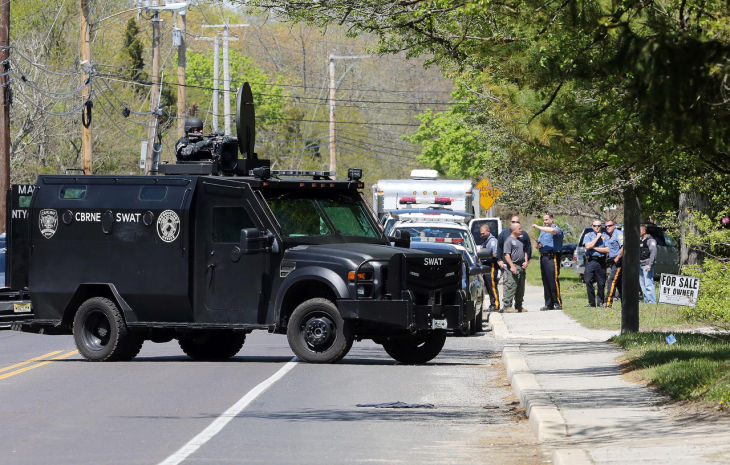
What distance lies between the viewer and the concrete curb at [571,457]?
8789 millimetres

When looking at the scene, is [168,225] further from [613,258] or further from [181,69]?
[181,69]

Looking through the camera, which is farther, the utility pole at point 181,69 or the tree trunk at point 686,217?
the utility pole at point 181,69

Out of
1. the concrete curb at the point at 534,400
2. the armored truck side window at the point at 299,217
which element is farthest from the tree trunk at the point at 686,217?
the armored truck side window at the point at 299,217

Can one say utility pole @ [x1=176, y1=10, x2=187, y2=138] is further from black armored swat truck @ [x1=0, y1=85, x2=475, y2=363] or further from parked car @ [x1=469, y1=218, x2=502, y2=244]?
black armored swat truck @ [x1=0, y1=85, x2=475, y2=363]

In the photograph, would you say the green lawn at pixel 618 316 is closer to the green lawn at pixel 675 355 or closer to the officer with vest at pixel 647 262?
the green lawn at pixel 675 355

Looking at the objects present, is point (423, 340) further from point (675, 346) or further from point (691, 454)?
point (691, 454)

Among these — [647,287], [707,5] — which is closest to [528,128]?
[707,5]

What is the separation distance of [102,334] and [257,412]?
600 cm

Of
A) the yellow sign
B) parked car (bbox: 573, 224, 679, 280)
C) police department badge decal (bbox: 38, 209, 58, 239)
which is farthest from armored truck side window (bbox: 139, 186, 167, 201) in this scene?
parked car (bbox: 573, 224, 679, 280)

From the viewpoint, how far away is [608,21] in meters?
11.1

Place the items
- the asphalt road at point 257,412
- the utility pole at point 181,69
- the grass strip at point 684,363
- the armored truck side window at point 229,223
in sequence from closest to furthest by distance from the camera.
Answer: the asphalt road at point 257,412
the grass strip at point 684,363
the armored truck side window at point 229,223
the utility pole at point 181,69

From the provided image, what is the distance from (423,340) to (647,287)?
12.5 metres

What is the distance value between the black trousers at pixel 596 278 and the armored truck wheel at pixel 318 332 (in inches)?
472

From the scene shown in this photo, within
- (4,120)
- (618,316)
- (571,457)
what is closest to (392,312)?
(571,457)
